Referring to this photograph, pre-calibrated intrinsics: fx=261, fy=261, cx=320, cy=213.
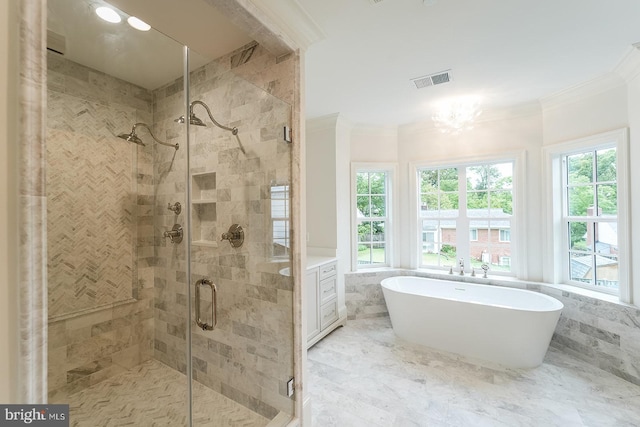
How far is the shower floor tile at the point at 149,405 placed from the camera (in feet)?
5.45

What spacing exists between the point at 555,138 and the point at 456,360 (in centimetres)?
261

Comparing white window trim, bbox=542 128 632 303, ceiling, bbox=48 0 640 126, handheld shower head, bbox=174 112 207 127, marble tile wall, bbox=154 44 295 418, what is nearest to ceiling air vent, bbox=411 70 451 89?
ceiling, bbox=48 0 640 126

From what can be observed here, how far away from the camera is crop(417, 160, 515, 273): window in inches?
130

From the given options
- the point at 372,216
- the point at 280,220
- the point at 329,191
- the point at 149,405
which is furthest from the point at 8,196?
the point at 372,216

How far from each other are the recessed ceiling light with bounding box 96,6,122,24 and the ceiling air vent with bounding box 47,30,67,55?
0.86 ft

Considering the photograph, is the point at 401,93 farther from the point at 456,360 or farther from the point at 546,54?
the point at 456,360

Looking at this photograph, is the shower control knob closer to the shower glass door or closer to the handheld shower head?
the shower glass door

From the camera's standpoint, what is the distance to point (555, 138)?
287cm

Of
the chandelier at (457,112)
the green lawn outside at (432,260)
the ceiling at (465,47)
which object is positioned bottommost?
the green lawn outside at (432,260)

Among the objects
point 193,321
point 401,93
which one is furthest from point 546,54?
point 193,321

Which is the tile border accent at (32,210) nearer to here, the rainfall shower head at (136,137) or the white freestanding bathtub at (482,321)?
the rainfall shower head at (136,137)

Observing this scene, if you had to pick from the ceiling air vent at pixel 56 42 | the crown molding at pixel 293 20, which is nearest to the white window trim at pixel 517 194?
the crown molding at pixel 293 20

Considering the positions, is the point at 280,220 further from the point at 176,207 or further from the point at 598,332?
the point at 598,332

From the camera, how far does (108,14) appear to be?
1538 mm
